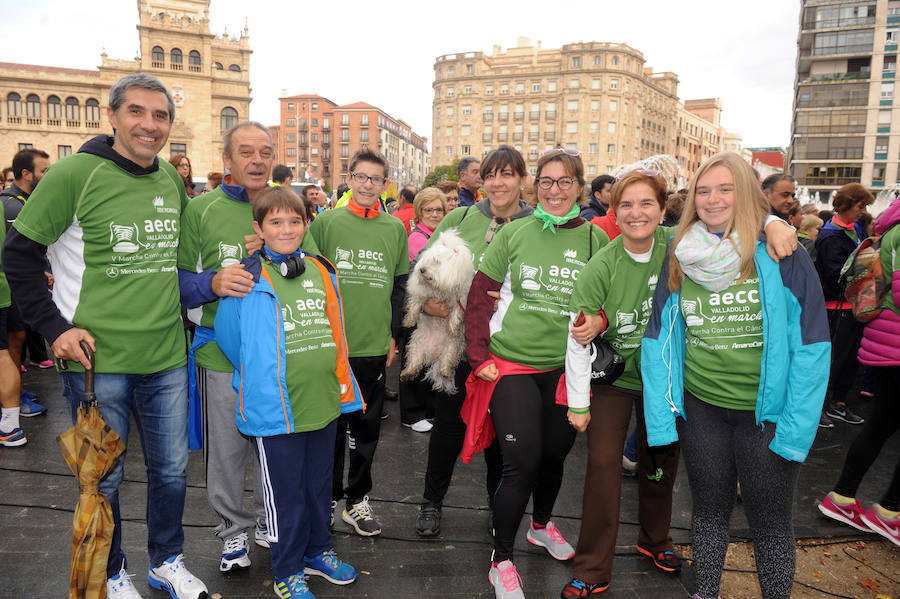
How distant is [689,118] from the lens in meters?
92.2

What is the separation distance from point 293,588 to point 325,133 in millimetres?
94480

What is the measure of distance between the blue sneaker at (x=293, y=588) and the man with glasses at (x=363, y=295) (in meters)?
0.72

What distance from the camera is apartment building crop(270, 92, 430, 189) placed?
88.1 metres

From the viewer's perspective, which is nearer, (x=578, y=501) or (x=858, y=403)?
(x=578, y=501)

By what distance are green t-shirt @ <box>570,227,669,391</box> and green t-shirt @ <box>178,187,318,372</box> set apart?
176 cm

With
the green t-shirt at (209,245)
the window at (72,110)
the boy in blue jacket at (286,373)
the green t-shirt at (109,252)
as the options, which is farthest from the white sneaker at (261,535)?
the window at (72,110)

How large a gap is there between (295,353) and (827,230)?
19.8 ft

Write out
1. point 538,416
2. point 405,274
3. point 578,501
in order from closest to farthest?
point 538,416 < point 405,274 < point 578,501

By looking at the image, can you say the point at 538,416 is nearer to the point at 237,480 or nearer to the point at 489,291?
the point at 489,291

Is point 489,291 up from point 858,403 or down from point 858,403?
up

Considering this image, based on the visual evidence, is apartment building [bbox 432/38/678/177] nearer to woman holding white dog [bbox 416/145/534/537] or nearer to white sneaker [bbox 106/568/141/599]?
woman holding white dog [bbox 416/145/534/537]

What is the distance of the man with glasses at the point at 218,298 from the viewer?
278 centimetres

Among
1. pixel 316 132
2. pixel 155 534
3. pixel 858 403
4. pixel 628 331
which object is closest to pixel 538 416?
pixel 628 331

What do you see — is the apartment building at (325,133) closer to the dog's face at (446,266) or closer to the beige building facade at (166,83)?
the beige building facade at (166,83)
